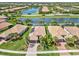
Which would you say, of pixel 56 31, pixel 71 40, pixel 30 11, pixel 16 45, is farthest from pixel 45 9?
pixel 16 45

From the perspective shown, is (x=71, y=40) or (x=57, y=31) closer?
(x=71, y=40)

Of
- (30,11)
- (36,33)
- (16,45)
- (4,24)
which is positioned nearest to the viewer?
(16,45)

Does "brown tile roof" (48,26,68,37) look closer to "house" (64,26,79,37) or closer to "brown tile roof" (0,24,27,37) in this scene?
"house" (64,26,79,37)

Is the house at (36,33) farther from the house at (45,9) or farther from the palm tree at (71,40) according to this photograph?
the house at (45,9)

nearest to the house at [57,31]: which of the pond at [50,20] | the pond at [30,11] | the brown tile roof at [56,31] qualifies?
the brown tile roof at [56,31]

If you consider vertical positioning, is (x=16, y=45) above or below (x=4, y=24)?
below

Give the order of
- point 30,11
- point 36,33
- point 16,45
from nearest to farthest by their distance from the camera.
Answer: point 16,45 < point 36,33 < point 30,11

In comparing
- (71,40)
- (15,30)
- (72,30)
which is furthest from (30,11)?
(71,40)

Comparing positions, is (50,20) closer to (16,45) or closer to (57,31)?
(57,31)

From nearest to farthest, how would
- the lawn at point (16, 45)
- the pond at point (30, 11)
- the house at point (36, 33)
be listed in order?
the lawn at point (16, 45) → the house at point (36, 33) → the pond at point (30, 11)

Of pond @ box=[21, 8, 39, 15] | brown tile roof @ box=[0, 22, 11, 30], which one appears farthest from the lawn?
pond @ box=[21, 8, 39, 15]

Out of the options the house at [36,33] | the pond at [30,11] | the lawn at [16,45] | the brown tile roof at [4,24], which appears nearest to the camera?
the lawn at [16,45]

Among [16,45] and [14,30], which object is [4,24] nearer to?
[14,30]
